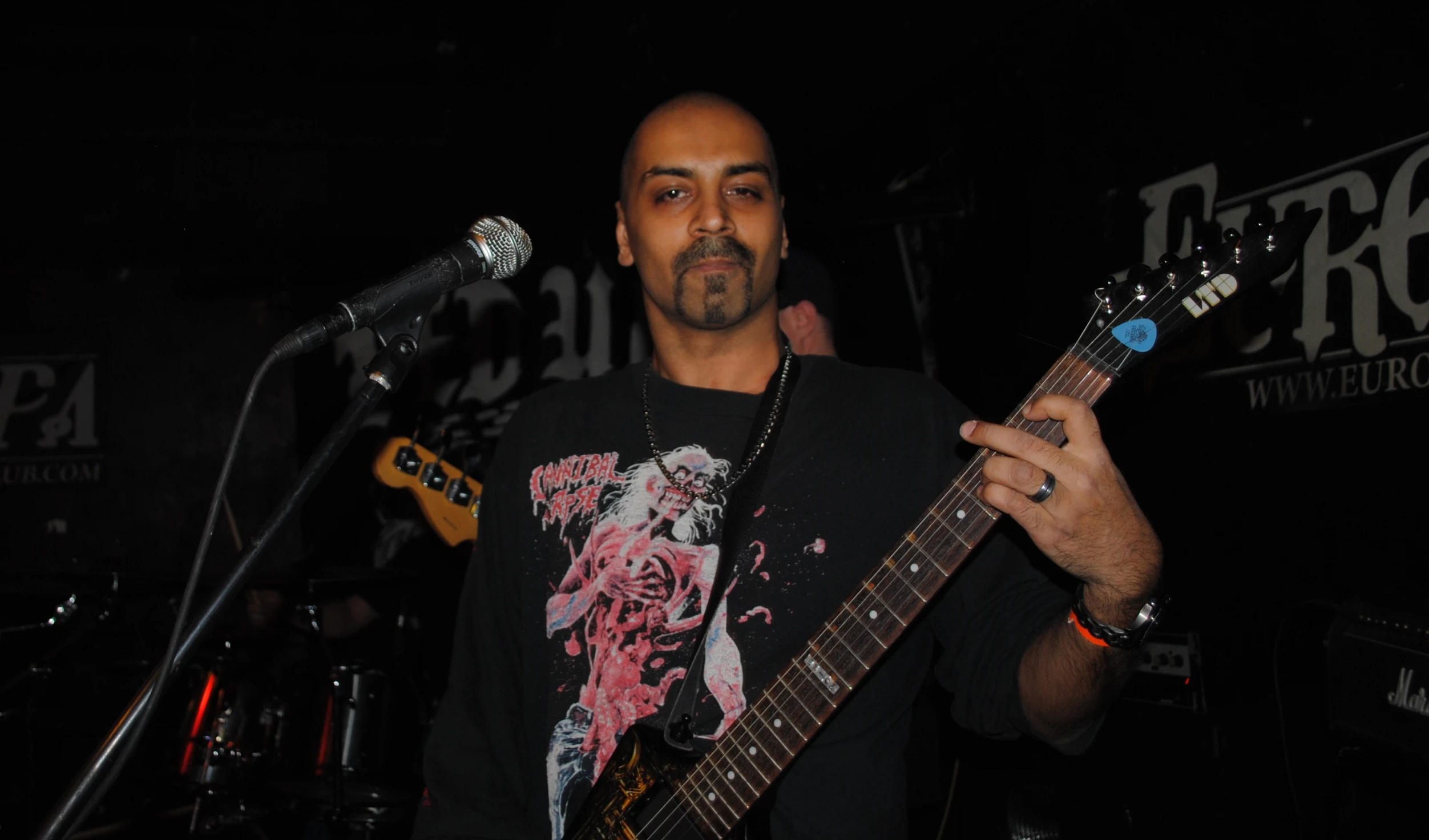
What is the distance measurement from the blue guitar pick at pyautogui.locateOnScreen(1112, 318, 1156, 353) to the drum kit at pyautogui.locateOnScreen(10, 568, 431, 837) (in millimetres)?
3845

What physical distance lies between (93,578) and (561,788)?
3728mm

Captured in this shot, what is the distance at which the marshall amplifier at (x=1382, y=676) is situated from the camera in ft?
7.11

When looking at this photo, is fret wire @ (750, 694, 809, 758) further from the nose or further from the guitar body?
the nose

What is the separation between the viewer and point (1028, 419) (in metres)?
1.53

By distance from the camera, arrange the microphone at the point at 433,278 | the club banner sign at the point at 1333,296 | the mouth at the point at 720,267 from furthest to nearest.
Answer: the club banner sign at the point at 1333,296 < the mouth at the point at 720,267 < the microphone at the point at 433,278

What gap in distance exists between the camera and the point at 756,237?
216cm

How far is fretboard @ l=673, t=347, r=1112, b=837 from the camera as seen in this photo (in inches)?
66.7

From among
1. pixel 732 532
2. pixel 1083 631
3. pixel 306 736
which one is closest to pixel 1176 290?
pixel 1083 631

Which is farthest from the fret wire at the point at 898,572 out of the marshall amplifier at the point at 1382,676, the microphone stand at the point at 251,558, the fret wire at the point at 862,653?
the marshall amplifier at the point at 1382,676

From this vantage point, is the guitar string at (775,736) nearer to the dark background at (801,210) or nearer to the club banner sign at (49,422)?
the dark background at (801,210)

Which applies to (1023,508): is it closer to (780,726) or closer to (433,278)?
(780,726)

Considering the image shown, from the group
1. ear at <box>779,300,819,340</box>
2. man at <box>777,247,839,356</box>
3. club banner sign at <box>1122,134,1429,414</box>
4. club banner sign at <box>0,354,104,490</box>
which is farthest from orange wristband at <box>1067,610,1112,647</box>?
club banner sign at <box>0,354,104,490</box>

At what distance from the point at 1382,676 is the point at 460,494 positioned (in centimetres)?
394

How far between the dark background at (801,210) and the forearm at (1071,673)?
533mm
